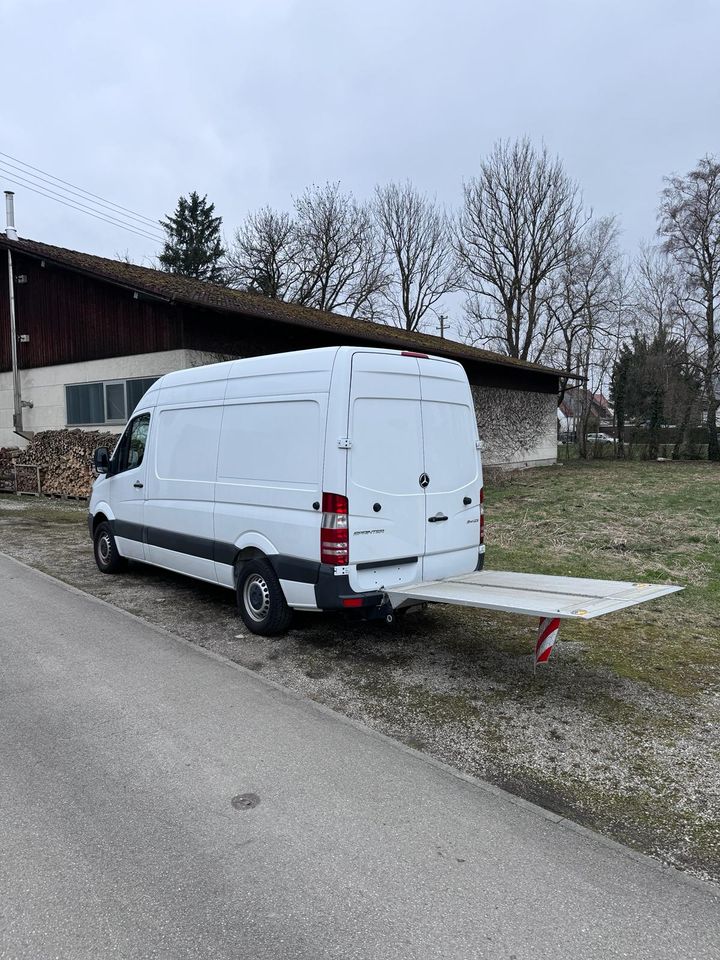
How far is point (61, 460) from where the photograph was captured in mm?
19188

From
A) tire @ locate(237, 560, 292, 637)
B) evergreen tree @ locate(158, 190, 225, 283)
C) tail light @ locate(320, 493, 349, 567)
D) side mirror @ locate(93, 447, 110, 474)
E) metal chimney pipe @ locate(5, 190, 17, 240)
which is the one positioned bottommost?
tire @ locate(237, 560, 292, 637)

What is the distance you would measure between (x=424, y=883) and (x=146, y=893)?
1.11 meters

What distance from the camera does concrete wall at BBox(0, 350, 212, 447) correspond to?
1683 cm

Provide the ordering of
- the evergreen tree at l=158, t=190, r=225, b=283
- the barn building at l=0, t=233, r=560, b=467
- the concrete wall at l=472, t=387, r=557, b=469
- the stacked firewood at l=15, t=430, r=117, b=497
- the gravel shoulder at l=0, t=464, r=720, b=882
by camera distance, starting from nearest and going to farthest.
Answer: the gravel shoulder at l=0, t=464, r=720, b=882 → the barn building at l=0, t=233, r=560, b=467 → the stacked firewood at l=15, t=430, r=117, b=497 → the concrete wall at l=472, t=387, r=557, b=469 → the evergreen tree at l=158, t=190, r=225, b=283

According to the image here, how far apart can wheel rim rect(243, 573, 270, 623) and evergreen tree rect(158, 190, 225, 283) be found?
42467 mm

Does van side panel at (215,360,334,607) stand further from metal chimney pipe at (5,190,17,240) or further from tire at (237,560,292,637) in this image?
metal chimney pipe at (5,190,17,240)

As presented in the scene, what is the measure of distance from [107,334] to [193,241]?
30.6 m

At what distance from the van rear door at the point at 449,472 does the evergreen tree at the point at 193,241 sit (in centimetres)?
4242

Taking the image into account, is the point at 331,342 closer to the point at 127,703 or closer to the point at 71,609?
the point at 71,609

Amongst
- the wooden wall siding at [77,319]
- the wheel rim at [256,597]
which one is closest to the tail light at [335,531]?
the wheel rim at [256,597]

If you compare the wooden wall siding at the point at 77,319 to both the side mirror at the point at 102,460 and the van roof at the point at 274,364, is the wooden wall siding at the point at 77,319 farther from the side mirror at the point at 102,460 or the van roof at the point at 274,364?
the van roof at the point at 274,364

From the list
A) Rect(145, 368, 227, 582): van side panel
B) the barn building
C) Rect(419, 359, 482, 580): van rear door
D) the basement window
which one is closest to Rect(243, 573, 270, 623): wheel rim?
Rect(145, 368, 227, 582): van side panel

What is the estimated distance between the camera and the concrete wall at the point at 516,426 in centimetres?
2717

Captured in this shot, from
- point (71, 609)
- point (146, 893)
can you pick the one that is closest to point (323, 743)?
point (146, 893)
